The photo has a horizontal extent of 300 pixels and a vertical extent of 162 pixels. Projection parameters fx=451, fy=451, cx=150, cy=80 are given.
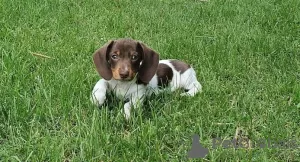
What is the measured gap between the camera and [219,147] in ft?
10.6

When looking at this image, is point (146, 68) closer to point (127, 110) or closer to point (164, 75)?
point (127, 110)

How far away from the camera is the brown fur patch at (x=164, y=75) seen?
4344mm

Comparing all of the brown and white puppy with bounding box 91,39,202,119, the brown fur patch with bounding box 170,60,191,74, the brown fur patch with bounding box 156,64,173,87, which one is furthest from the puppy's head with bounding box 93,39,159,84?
the brown fur patch with bounding box 170,60,191,74

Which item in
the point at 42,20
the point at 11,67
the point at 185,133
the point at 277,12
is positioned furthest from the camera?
the point at 277,12

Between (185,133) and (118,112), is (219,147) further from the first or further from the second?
(118,112)

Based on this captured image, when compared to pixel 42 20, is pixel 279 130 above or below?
below

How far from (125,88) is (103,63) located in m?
0.30

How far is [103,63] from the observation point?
12.4 feet

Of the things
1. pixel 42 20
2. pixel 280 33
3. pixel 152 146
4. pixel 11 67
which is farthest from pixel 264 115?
pixel 42 20

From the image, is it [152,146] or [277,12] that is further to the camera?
[277,12]

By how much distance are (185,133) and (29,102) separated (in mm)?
1242

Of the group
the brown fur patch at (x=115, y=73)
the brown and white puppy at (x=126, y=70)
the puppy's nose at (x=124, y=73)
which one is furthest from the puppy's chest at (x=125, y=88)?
the puppy's nose at (x=124, y=73)

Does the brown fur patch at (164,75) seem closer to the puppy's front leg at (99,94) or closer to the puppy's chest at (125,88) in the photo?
the puppy's chest at (125,88)

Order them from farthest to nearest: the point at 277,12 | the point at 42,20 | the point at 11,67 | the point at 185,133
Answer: the point at 277,12, the point at 42,20, the point at 11,67, the point at 185,133
